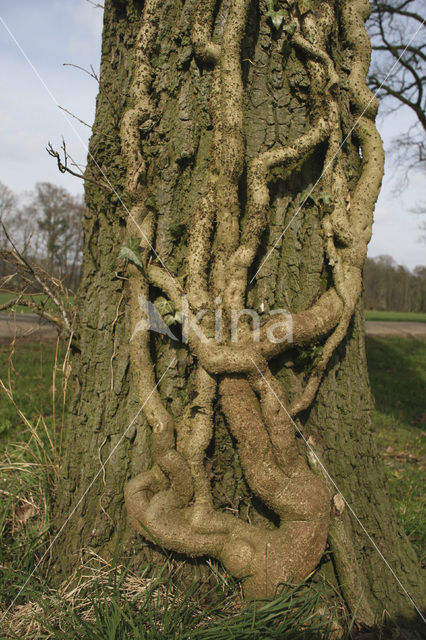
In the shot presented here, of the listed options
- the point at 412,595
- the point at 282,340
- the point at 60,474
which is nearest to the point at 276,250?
the point at 282,340

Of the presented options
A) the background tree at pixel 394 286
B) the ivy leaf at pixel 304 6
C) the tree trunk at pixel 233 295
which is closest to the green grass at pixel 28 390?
the tree trunk at pixel 233 295

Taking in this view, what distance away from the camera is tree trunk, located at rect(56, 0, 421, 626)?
179 cm

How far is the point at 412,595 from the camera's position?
1.96 m

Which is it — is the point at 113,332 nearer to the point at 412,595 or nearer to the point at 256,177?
the point at 256,177

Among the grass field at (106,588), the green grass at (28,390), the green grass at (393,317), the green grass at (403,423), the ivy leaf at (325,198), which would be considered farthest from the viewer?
the green grass at (393,317)

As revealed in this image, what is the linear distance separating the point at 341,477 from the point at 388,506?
A: 1.18 feet

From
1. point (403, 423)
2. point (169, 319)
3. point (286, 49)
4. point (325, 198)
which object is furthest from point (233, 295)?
point (403, 423)

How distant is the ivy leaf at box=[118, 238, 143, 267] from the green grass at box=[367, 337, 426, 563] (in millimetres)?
2216

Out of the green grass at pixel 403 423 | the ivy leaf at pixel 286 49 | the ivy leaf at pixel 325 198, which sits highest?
the ivy leaf at pixel 286 49

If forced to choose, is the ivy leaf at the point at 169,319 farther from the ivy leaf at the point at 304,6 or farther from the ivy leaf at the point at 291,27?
the ivy leaf at the point at 304,6

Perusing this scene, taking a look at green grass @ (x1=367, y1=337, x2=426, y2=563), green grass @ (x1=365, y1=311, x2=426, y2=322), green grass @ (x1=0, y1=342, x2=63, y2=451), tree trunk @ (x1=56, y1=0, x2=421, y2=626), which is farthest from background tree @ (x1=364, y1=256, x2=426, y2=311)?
tree trunk @ (x1=56, y1=0, x2=421, y2=626)

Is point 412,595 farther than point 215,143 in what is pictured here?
Yes

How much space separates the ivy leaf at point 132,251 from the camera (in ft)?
6.12

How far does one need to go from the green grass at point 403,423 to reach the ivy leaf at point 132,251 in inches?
87.2
